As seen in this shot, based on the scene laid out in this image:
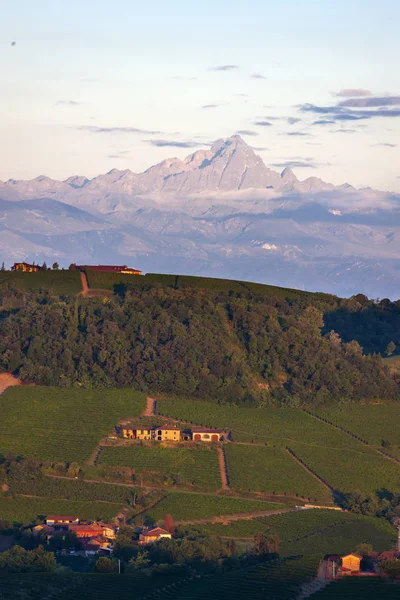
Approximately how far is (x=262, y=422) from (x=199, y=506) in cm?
1398

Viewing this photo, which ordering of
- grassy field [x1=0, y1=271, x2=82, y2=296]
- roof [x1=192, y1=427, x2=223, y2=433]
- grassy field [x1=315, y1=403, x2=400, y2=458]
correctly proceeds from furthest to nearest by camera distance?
grassy field [x1=0, y1=271, x2=82, y2=296] → grassy field [x1=315, y1=403, x2=400, y2=458] → roof [x1=192, y1=427, x2=223, y2=433]

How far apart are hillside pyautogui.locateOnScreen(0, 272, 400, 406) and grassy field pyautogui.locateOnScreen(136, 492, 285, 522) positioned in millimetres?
16008

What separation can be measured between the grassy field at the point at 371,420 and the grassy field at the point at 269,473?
6408 mm

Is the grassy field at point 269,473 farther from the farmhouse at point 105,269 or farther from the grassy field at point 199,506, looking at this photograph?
the farmhouse at point 105,269

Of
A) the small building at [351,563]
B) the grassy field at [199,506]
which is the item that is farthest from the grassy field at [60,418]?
the small building at [351,563]

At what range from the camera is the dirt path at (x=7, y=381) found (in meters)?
90.5

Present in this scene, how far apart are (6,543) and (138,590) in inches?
514

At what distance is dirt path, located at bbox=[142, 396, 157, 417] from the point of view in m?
86.1

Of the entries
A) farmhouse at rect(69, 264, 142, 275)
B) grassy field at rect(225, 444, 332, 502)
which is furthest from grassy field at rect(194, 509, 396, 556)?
farmhouse at rect(69, 264, 142, 275)

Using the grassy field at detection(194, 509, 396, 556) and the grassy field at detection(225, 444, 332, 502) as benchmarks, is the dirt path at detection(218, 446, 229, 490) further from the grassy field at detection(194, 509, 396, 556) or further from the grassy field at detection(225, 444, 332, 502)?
the grassy field at detection(194, 509, 396, 556)

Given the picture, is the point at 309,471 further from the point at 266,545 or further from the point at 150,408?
the point at 266,545

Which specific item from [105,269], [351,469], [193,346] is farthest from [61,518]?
[105,269]

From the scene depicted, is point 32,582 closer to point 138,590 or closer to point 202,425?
point 138,590

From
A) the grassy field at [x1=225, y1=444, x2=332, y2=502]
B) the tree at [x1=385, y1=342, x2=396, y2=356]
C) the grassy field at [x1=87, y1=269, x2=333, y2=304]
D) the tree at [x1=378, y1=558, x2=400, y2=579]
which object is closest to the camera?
the tree at [x1=378, y1=558, x2=400, y2=579]
